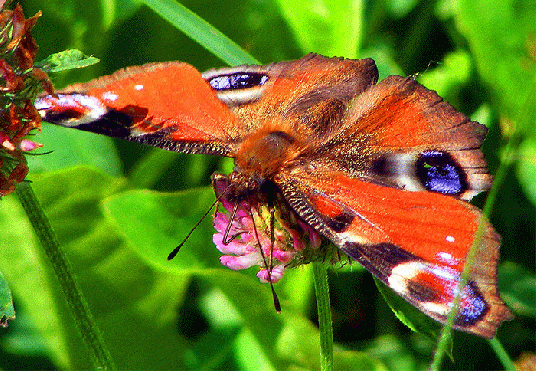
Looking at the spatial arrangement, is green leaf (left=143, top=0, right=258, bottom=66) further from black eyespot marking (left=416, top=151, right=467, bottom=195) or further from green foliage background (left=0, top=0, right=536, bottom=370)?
black eyespot marking (left=416, top=151, right=467, bottom=195)

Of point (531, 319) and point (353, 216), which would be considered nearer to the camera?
point (353, 216)

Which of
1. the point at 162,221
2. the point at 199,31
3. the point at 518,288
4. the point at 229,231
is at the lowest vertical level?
the point at 518,288

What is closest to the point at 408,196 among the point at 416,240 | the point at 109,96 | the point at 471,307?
the point at 416,240

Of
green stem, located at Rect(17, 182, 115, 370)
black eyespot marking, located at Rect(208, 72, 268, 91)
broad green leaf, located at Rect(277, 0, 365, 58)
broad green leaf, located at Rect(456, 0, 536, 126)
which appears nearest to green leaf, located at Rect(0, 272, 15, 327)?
green stem, located at Rect(17, 182, 115, 370)

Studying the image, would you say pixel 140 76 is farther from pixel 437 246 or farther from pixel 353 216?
pixel 437 246

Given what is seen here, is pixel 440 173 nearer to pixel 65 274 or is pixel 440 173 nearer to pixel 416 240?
pixel 416 240

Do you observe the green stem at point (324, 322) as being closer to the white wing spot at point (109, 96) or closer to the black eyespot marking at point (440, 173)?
the black eyespot marking at point (440, 173)

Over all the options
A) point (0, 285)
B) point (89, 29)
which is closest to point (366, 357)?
point (0, 285)
